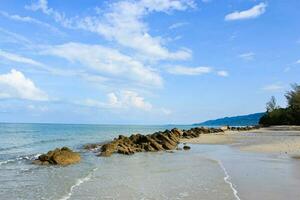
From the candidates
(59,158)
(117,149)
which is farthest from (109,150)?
(59,158)

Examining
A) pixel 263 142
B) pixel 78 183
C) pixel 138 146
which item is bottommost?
pixel 78 183

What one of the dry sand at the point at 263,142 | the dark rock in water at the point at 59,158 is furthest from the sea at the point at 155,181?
the dry sand at the point at 263,142

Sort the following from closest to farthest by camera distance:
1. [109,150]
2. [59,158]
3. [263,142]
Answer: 1. [59,158]
2. [109,150]
3. [263,142]

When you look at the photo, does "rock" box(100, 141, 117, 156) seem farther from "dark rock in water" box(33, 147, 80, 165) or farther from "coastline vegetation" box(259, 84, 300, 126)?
"coastline vegetation" box(259, 84, 300, 126)

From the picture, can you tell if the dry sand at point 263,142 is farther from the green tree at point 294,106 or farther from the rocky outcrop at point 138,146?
the green tree at point 294,106

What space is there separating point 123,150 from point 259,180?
19367mm

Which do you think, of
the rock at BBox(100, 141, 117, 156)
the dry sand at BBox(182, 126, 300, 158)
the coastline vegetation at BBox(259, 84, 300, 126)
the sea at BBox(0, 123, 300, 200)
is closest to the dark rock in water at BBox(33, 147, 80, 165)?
the sea at BBox(0, 123, 300, 200)

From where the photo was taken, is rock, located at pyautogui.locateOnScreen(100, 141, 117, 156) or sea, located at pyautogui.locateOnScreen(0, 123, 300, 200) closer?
sea, located at pyautogui.locateOnScreen(0, 123, 300, 200)

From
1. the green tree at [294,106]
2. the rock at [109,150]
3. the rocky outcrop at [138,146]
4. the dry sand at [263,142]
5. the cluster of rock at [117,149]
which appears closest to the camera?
the cluster of rock at [117,149]

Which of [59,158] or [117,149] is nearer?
[59,158]

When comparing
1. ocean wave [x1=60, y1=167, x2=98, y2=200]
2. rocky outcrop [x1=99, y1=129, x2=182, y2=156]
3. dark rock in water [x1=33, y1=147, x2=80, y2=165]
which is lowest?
ocean wave [x1=60, y1=167, x2=98, y2=200]

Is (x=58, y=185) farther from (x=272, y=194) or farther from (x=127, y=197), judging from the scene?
(x=272, y=194)

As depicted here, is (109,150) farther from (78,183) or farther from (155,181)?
(155,181)

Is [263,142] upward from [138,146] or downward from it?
upward
